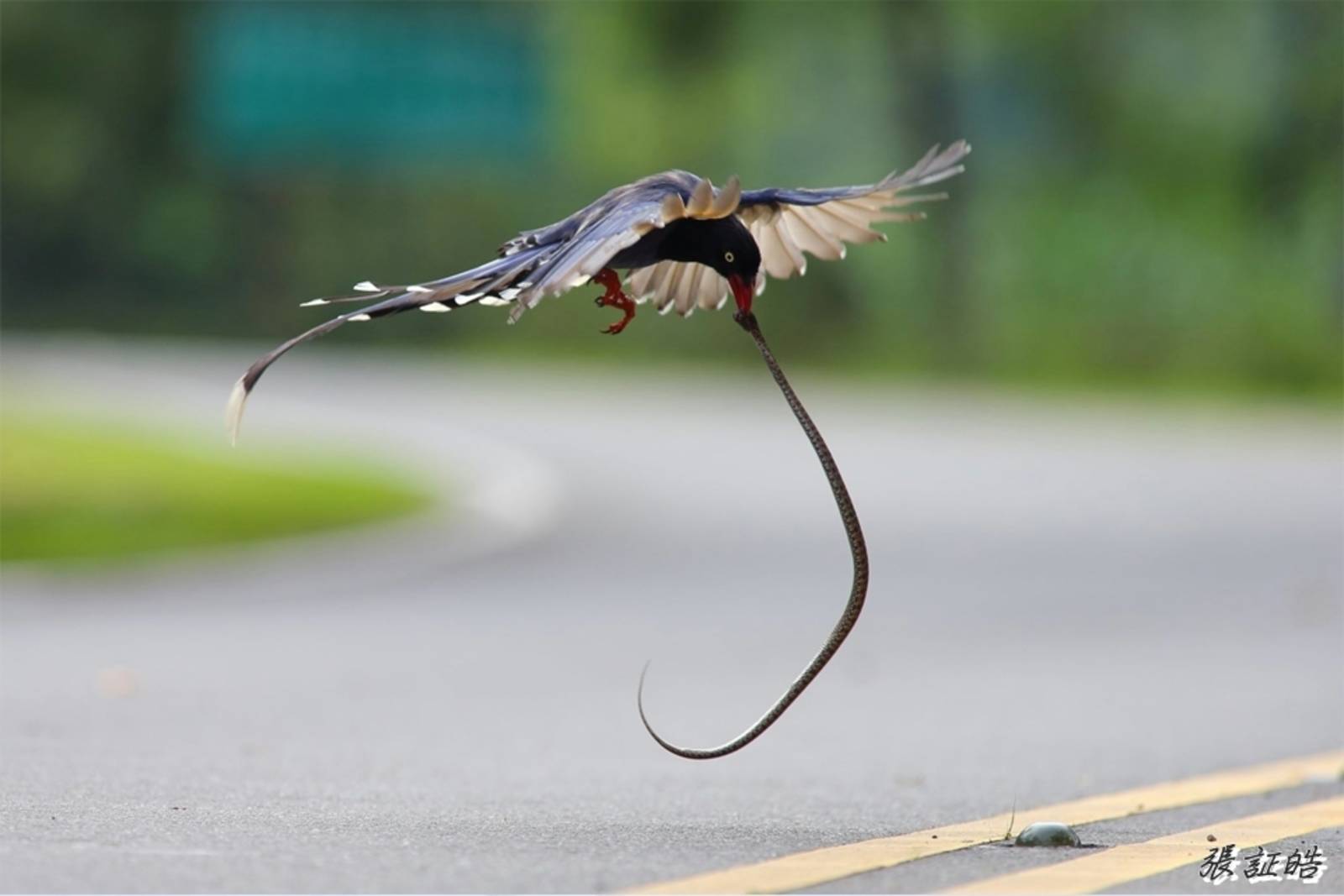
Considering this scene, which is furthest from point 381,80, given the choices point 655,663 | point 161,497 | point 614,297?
point 614,297

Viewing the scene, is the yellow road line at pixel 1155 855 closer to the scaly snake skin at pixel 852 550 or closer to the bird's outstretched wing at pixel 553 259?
the scaly snake skin at pixel 852 550

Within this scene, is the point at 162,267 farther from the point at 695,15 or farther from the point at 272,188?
the point at 695,15

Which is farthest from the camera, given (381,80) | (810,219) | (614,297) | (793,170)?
(381,80)

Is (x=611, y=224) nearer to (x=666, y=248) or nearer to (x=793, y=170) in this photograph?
(x=666, y=248)

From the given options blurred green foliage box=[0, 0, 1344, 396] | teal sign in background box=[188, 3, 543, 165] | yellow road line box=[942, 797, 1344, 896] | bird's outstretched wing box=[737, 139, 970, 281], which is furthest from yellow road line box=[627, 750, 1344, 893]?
teal sign in background box=[188, 3, 543, 165]

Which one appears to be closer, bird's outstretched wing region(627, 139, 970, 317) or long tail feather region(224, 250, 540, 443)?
long tail feather region(224, 250, 540, 443)

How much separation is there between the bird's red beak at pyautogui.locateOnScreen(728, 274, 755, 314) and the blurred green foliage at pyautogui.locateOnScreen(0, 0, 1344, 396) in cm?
2929

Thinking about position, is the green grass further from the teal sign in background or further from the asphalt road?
the teal sign in background

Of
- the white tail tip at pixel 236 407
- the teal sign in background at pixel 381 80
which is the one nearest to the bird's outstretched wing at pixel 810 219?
the white tail tip at pixel 236 407

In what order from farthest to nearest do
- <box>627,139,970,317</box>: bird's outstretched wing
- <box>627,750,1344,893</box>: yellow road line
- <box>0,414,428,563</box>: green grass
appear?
<box>0,414,428,563</box>: green grass
<box>627,139,970,317</box>: bird's outstretched wing
<box>627,750,1344,893</box>: yellow road line

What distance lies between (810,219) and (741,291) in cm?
73

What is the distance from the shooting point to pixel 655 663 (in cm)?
1104

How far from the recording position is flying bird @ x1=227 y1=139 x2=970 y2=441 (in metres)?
5.07

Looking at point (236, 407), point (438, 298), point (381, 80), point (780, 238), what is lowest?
point (236, 407)
